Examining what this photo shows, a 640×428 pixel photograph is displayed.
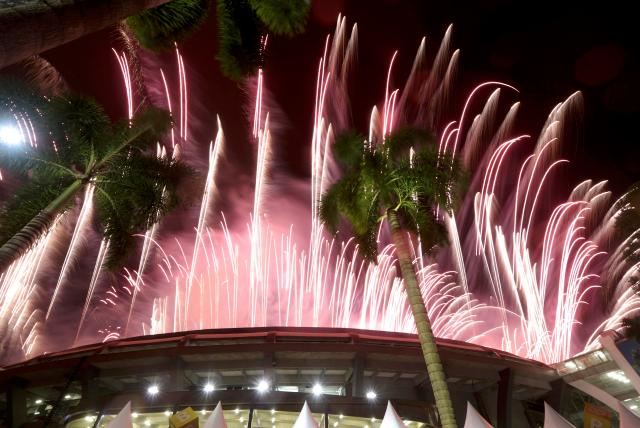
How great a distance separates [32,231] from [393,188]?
1318cm

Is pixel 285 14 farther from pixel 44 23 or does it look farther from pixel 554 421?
pixel 554 421

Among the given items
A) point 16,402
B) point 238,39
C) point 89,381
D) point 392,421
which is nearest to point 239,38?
point 238,39

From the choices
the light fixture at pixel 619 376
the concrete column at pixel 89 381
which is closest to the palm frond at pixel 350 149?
the concrete column at pixel 89 381

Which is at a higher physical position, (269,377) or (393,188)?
(393,188)

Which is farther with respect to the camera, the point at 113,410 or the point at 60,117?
the point at 113,410

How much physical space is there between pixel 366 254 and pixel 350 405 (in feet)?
22.4

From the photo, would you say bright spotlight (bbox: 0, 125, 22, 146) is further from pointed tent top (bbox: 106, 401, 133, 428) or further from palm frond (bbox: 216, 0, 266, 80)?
pointed tent top (bbox: 106, 401, 133, 428)

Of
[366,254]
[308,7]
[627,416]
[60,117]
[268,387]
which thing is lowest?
[627,416]

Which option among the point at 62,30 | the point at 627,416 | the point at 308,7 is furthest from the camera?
the point at 627,416

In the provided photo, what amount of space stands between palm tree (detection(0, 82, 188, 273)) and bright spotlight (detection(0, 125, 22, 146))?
234 millimetres

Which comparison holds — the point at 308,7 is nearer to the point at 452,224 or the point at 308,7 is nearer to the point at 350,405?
the point at 350,405

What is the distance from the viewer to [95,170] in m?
17.2

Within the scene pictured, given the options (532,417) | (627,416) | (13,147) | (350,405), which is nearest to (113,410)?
(350,405)

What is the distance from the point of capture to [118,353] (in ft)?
66.7
